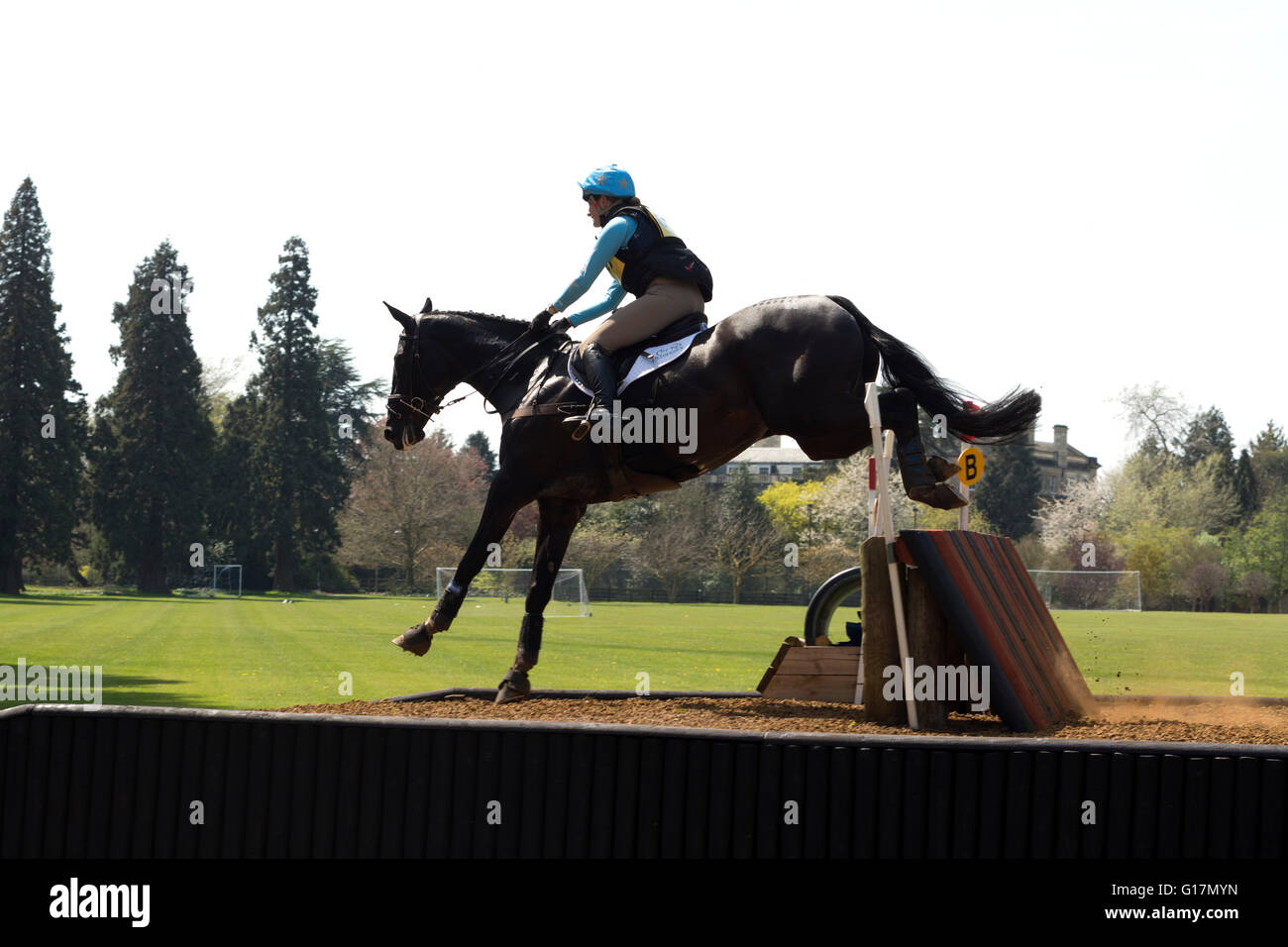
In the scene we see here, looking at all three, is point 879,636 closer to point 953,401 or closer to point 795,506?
point 953,401

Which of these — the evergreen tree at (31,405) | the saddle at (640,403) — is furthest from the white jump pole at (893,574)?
the evergreen tree at (31,405)

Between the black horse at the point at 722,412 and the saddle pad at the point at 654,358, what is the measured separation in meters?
0.04

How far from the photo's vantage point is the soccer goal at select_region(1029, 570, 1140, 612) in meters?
44.8

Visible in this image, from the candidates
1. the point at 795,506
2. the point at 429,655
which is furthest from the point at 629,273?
the point at 795,506

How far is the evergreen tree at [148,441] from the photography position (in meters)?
55.6

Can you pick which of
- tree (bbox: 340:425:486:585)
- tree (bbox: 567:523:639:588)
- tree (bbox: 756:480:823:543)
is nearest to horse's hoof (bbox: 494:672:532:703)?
tree (bbox: 567:523:639:588)

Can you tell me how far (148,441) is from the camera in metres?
55.6

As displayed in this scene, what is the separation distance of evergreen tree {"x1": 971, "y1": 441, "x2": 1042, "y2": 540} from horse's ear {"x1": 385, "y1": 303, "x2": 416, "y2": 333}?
74659mm

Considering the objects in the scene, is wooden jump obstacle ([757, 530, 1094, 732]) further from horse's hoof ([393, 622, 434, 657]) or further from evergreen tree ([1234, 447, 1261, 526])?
evergreen tree ([1234, 447, 1261, 526])

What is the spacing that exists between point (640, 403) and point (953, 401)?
1.68 meters

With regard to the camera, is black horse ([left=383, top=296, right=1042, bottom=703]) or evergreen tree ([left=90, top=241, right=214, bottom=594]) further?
evergreen tree ([left=90, top=241, right=214, bottom=594])

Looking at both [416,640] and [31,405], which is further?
[31,405]
